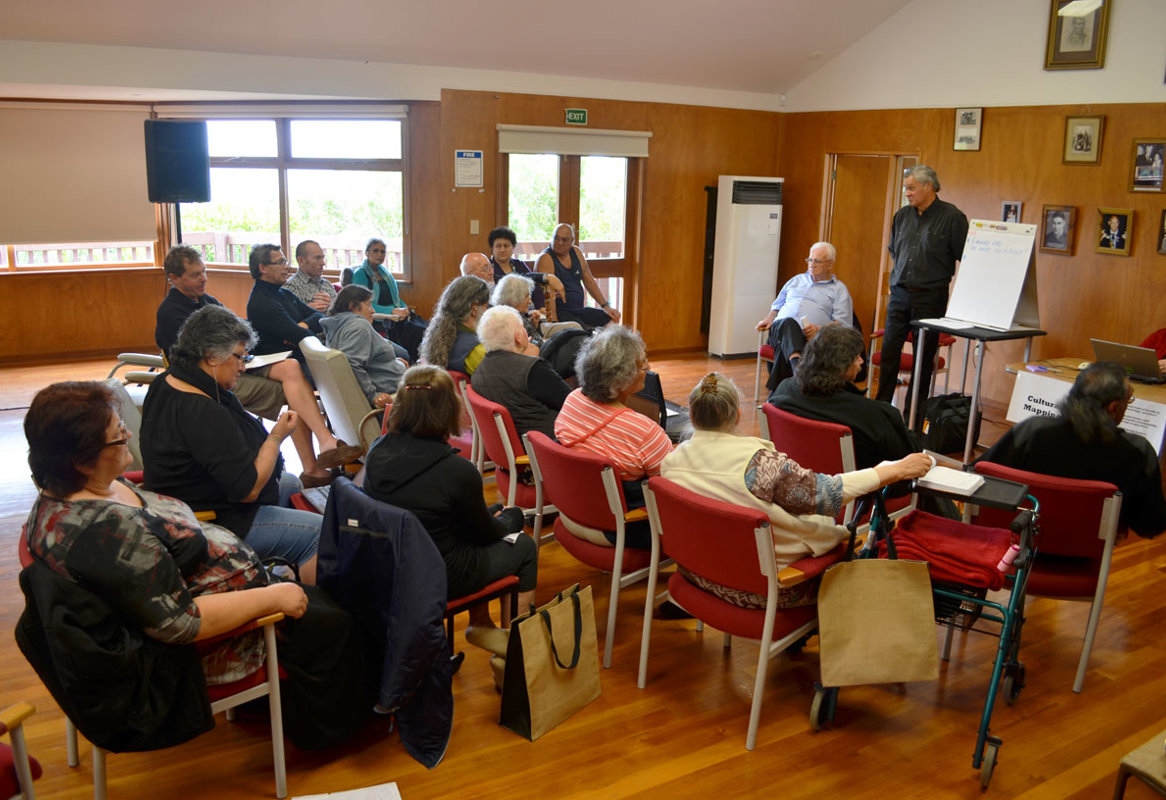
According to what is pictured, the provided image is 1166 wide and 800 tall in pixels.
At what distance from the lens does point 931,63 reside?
24.9 feet

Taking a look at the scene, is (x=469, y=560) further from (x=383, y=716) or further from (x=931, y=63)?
(x=931, y=63)

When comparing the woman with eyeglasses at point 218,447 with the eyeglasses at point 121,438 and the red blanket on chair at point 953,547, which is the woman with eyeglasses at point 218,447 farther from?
the red blanket on chair at point 953,547

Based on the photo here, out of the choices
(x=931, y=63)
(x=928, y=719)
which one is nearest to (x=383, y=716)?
(x=928, y=719)

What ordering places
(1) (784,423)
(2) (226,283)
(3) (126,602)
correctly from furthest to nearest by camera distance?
1. (2) (226,283)
2. (1) (784,423)
3. (3) (126,602)

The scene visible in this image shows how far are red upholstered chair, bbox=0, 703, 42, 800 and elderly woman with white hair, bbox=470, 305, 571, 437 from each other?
2277 millimetres

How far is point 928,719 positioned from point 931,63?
6.17m

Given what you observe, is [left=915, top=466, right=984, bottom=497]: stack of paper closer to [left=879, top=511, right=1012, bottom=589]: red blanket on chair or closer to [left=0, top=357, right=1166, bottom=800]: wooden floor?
[left=879, top=511, right=1012, bottom=589]: red blanket on chair

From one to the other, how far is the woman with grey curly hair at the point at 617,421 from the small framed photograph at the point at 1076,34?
4921 mm

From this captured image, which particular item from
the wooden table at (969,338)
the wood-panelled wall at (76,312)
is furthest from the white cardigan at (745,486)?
the wood-panelled wall at (76,312)

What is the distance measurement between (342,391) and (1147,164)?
212 inches

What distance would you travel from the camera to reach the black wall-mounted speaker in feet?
23.8

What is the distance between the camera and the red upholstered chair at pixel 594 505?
124 inches

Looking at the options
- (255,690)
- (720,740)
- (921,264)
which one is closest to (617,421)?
(720,740)

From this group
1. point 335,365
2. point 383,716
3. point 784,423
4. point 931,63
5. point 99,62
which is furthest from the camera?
point 931,63
